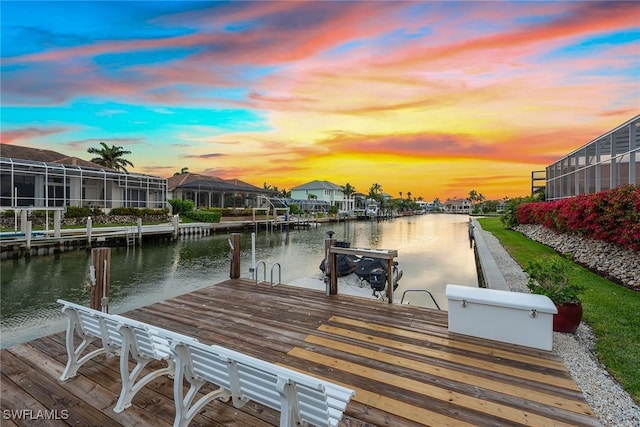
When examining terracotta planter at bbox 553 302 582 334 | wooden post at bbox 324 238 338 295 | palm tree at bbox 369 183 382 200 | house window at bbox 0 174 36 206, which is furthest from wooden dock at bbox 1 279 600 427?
palm tree at bbox 369 183 382 200

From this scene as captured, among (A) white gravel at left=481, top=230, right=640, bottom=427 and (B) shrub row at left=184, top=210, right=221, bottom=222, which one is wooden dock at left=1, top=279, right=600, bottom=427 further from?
(B) shrub row at left=184, top=210, right=221, bottom=222

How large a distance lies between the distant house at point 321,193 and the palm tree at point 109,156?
3492 centimetres

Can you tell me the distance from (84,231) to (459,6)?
914 inches

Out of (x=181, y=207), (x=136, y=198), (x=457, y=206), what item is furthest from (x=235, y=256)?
(x=457, y=206)

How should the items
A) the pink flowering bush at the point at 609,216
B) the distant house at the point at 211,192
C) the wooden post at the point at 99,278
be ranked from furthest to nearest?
the distant house at the point at 211,192, the pink flowering bush at the point at 609,216, the wooden post at the point at 99,278

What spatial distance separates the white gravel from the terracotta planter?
0.09 m

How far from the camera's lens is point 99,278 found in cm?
476

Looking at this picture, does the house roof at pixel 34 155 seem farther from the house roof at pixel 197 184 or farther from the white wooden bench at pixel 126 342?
A: the white wooden bench at pixel 126 342

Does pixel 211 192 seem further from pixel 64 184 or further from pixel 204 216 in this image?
pixel 64 184

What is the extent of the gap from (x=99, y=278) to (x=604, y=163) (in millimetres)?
16075

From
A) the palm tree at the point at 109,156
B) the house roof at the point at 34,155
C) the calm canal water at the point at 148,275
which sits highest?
the palm tree at the point at 109,156

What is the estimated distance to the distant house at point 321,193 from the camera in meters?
69.0

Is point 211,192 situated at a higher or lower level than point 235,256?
higher

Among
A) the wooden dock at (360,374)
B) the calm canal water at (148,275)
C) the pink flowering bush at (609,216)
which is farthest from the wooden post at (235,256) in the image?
the pink flowering bush at (609,216)
